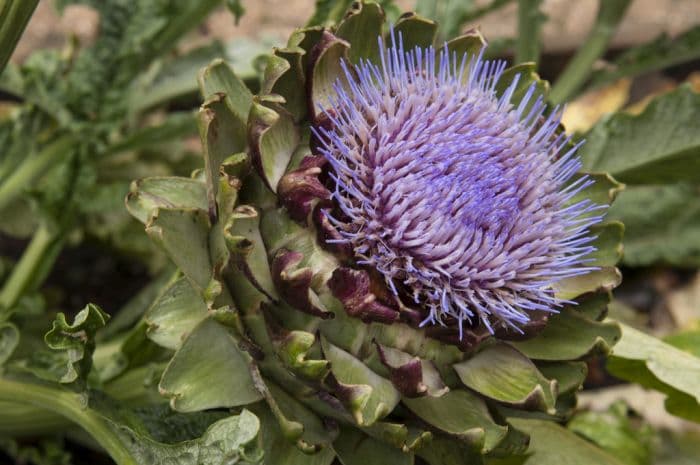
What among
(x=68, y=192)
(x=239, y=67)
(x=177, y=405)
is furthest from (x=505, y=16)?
(x=177, y=405)

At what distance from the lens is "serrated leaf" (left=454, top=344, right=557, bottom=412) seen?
80 centimetres

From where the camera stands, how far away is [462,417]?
2.66 ft

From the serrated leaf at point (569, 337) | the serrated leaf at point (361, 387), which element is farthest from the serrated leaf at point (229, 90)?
the serrated leaf at point (569, 337)

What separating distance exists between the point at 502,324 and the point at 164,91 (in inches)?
30.1

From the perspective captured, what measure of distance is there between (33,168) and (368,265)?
59cm

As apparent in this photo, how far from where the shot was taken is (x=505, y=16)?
6.20ft

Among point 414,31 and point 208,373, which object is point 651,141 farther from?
point 208,373

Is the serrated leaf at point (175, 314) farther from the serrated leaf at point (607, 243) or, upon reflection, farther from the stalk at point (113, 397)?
the serrated leaf at point (607, 243)

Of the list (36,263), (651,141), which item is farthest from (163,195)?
(651,141)

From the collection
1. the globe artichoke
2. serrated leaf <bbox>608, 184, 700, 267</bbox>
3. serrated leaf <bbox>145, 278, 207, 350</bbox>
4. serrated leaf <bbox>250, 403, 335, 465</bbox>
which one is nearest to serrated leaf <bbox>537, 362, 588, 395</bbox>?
the globe artichoke

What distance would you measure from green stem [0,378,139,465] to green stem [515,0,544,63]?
2.68 ft

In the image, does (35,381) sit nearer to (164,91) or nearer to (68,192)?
(68,192)

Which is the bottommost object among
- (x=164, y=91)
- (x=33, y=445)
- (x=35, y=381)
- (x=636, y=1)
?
(x=33, y=445)

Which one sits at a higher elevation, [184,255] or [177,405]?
[184,255]
